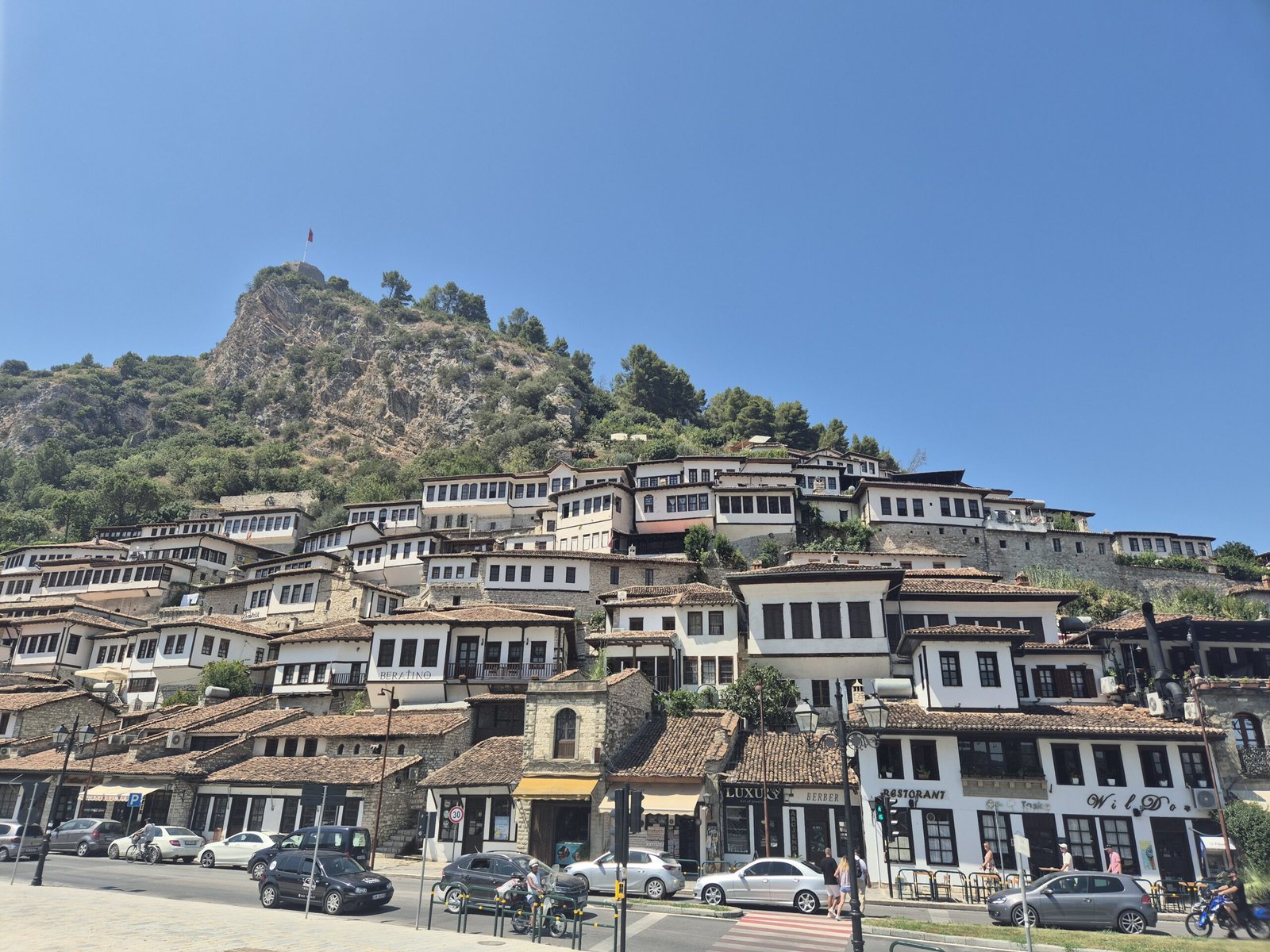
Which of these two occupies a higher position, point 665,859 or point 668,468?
point 668,468

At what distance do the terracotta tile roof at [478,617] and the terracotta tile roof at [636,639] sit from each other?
2.52 m

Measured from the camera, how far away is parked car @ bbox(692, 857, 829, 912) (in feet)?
70.8

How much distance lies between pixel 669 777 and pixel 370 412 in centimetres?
11310

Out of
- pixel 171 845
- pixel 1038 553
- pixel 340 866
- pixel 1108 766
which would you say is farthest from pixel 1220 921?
pixel 1038 553

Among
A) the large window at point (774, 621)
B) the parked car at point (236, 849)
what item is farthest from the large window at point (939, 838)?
the parked car at point (236, 849)

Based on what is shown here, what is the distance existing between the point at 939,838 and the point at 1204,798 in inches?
356

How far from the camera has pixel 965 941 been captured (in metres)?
17.8

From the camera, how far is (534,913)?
17.5m

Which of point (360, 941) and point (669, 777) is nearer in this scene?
point (360, 941)

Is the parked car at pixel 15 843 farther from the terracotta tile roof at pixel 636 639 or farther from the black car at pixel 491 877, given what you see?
the terracotta tile roof at pixel 636 639

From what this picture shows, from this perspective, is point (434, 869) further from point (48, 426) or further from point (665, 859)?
point (48, 426)

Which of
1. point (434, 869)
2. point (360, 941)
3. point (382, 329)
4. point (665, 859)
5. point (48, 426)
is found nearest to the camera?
point (360, 941)

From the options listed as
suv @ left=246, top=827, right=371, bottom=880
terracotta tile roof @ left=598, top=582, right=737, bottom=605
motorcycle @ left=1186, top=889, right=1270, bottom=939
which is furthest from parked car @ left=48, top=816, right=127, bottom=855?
motorcycle @ left=1186, top=889, right=1270, bottom=939

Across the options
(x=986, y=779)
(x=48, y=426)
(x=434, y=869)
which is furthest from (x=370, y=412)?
(x=986, y=779)
